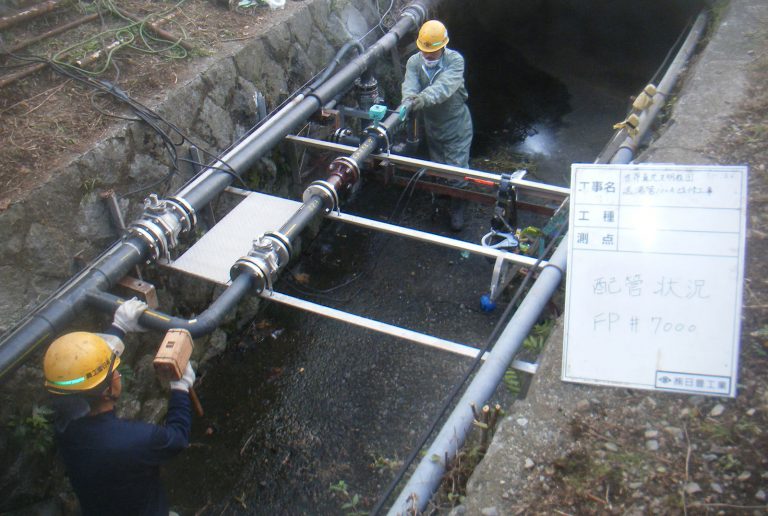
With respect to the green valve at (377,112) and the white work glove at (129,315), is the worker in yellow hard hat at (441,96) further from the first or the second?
the white work glove at (129,315)

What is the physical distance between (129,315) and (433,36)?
4.73m

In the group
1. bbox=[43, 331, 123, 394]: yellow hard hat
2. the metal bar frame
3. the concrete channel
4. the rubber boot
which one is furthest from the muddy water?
bbox=[43, 331, 123, 394]: yellow hard hat

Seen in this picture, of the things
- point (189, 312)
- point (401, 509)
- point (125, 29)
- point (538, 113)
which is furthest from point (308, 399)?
point (538, 113)

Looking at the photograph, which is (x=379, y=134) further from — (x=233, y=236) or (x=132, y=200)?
(x=132, y=200)

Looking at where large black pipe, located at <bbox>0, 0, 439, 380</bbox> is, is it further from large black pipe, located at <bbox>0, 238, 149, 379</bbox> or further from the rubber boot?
the rubber boot

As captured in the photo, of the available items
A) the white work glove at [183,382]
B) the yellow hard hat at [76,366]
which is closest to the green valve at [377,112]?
the white work glove at [183,382]

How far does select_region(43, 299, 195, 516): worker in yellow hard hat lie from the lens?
3.39 metres

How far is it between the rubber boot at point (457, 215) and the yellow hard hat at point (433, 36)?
1.96 metres

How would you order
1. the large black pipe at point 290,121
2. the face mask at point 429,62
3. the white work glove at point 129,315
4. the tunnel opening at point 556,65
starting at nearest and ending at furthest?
1. the white work glove at point 129,315
2. the large black pipe at point 290,121
3. the face mask at point 429,62
4. the tunnel opening at point 556,65

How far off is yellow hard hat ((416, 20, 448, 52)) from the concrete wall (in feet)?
5.64

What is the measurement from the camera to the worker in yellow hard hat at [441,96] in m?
6.82

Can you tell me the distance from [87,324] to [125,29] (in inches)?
137

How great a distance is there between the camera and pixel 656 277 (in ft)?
9.86

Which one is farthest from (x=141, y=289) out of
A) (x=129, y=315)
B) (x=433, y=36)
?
(x=433, y=36)
